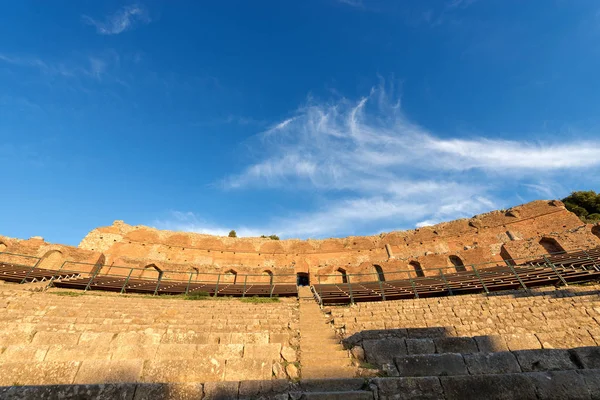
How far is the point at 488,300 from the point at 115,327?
1321 cm

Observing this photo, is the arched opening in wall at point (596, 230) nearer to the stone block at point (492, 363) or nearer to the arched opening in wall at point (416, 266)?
the arched opening in wall at point (416, 266)

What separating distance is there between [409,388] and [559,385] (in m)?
1.72

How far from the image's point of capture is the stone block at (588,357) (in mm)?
3629

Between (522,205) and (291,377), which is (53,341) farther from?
(522,205)

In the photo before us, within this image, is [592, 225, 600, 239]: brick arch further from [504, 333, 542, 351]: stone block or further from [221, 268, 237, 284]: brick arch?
[221, 268, 237, 284]: brick arch

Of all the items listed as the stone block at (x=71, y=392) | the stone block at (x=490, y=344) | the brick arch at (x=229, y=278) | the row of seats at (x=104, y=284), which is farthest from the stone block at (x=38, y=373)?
the brick arch at (x=229, y=278)

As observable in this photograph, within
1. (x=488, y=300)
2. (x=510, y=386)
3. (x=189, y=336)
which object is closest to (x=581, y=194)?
(x=488, y=300)

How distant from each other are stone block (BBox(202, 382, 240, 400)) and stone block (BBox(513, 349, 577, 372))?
3838 millimetres

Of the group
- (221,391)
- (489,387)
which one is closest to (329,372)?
(221,391)

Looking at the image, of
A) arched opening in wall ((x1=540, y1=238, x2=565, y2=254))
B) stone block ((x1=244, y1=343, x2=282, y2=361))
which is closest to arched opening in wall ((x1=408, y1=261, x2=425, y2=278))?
arched opening in wall ((x1=540, y1=238, x2=565, y2=254))

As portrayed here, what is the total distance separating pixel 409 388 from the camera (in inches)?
124

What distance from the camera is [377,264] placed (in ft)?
86.3

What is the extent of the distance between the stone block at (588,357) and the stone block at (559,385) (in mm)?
771

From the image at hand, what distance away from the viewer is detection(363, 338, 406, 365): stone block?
4.46m
